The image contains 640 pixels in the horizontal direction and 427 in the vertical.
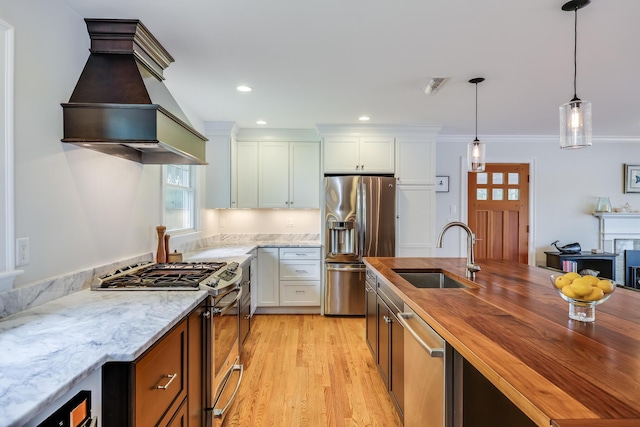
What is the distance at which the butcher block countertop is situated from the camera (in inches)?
27.7

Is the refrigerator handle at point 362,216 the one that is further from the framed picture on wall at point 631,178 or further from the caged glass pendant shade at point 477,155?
the framed picture on wall at point 631,178

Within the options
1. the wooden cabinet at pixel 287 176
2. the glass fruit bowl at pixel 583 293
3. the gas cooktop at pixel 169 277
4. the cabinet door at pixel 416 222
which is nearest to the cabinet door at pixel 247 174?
the wooden cabinet at pixel 287 176

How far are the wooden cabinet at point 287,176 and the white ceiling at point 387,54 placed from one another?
0.76 m

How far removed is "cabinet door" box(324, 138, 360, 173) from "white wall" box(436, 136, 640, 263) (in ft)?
4.71

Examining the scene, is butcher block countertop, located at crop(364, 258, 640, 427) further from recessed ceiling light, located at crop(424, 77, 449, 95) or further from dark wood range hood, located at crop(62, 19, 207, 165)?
recessed ceiling light, located at crop(424, 77, 449, 95)

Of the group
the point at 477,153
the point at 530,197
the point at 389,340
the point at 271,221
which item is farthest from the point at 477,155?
the point at 271,221

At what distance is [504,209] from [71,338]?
514 centimetres

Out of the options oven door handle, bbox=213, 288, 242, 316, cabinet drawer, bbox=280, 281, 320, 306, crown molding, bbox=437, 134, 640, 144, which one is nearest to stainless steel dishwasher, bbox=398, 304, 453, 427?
oven door handle, bbox=213, 288, 242, 316

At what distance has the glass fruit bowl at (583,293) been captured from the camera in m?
1.15

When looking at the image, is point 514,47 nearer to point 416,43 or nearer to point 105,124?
point 416,43

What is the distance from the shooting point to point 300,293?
409 cm

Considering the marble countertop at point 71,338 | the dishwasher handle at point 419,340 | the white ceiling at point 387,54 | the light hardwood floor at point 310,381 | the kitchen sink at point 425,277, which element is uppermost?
the white ceiling at point 387,54

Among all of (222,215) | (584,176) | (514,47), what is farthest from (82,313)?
(584,176)

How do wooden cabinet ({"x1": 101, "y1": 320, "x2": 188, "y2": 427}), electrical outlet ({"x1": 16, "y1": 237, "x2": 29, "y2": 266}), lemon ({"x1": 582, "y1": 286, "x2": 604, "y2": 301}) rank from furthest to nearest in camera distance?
1. electrical outlet ({"x1": 16, "y1": 237, "x2": 29, "y2": 266})
2. lemon ({"x1": 582, "y1": 286, "x2": 604, "y2": 301})
3. wooden cabinet ({"x1": 101, "y1": 320, "x2": 188, "y2": 427})
